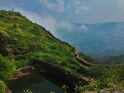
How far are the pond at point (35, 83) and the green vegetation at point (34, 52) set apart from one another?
2676 mm

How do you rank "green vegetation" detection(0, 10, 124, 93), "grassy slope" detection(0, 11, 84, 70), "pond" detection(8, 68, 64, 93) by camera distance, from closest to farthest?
"pond" detection(8, 68, 64, 93) < "green vegetation" detection(0, 10, 124, 93) < "grassy slope" detection(0, 11, 84, 70)

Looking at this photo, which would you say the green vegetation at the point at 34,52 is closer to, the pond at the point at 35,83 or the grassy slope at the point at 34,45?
the grassy slope at the point at 34,45

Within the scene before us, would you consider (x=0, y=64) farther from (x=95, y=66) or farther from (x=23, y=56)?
(x=95, y=66)

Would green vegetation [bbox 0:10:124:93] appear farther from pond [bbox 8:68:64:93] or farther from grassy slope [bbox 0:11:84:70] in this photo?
pond [bbox 8:68:64:93]

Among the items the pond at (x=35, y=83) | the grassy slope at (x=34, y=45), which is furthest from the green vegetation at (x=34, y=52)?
the pond at (x=35, y=83)

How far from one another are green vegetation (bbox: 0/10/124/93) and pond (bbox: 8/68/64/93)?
8.78ft

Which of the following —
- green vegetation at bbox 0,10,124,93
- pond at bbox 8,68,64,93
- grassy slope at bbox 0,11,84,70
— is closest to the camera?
pond at bbox 8,68,64,93

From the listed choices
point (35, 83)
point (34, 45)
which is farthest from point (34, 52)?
point (35, 83)

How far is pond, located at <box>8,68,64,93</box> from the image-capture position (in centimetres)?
9706

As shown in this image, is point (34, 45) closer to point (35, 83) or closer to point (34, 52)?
point (34, 52)

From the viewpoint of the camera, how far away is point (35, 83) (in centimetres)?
10288

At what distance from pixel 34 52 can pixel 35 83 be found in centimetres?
1744

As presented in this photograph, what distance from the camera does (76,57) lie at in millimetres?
115500

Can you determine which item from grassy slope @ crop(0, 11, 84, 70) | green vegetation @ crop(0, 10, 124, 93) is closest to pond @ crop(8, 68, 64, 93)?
green vegetation @ crop(0, 10, 124, 93)
